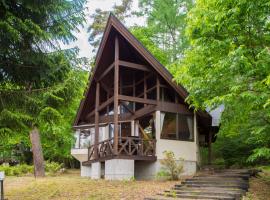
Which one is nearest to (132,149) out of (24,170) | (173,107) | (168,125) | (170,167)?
(170,167)

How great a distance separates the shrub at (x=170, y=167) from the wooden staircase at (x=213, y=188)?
1051 millimetres

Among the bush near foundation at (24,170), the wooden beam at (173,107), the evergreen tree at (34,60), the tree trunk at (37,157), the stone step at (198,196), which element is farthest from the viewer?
the bush near foundation at (24,170)

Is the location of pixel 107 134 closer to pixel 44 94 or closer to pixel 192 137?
pixel 192 137

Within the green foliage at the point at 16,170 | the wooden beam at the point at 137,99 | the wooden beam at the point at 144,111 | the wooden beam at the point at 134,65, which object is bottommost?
the green foliage at the point at 16,170

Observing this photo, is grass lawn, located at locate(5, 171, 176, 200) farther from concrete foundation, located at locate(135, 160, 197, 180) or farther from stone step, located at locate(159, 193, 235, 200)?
concrete foundation, located at locate(135, 160, 197, 180)

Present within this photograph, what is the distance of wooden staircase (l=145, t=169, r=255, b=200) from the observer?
442 inches

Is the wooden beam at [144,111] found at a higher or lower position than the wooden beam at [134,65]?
A: lower

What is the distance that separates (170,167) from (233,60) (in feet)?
20.5

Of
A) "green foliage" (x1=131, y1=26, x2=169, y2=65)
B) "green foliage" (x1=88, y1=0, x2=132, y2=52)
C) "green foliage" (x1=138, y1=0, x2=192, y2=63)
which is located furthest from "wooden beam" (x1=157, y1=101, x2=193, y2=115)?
"green foliage" (x1=88, y1=0, x2=132, y2=52)

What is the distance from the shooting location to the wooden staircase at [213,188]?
36.8 feet

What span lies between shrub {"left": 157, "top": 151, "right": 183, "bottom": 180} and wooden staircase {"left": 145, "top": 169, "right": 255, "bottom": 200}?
105 centimetres

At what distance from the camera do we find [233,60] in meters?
10.7

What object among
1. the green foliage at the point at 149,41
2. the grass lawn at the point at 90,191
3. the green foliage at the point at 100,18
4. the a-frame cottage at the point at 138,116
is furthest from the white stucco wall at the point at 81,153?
the green foliage at the point at 100,18

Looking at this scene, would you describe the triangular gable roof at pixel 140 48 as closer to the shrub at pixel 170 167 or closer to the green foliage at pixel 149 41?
the shrub at pixel 170 167
